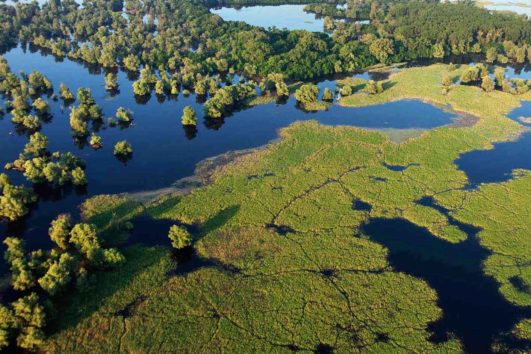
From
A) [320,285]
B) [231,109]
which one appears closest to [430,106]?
[231,109]

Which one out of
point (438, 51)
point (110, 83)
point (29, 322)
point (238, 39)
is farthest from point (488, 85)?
point (29, 322)

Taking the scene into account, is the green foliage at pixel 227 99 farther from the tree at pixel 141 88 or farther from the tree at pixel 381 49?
the tree at pixel 381 49

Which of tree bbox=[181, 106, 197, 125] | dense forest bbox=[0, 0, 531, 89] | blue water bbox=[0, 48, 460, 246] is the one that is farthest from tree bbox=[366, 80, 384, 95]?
tree bbox=[181, 106, 197, 125]

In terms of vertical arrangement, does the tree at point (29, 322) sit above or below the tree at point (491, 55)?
below

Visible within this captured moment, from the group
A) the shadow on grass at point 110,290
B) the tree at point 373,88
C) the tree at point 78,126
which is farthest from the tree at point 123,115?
the tree at point 373,88

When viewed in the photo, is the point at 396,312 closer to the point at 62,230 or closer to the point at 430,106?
the point at 62,230

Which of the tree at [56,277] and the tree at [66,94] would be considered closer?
the tree at [56,277]
